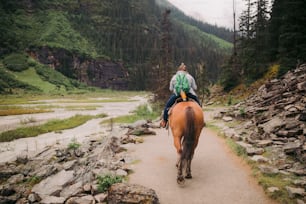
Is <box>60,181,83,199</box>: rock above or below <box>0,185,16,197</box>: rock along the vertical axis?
above

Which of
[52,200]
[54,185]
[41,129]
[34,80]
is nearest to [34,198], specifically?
[54,185]

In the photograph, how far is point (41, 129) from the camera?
860 inches

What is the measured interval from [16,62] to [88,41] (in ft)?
164

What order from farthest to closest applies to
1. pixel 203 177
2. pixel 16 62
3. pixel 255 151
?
pixel 16 62
pixel 255 151
pixel 203 177

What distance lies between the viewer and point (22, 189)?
9141 mm

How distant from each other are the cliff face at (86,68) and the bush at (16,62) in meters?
9.17

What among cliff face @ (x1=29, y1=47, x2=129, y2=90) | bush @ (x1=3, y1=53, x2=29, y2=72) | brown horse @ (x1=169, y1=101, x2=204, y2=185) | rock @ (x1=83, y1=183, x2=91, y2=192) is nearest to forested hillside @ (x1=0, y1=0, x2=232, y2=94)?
cliff face @ (x1=29, y1=47, x2=129, y2=90)

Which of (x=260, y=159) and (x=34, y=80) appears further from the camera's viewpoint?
(x=34, y=80)

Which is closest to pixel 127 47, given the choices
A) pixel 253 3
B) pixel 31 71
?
pixel 31 71

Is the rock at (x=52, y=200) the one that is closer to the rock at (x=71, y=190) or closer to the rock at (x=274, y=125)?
the rock at (x=71, y=190)

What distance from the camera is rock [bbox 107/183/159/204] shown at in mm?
5355

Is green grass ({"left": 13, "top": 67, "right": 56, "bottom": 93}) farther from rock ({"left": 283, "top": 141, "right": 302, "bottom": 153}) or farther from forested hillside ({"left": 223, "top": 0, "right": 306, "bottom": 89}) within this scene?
rock ({"left": 283, "top": 141, "right": 302, "bottom": 153})

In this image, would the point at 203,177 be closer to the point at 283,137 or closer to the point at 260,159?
the point at 260,159

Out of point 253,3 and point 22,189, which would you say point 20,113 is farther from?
point 253,3
